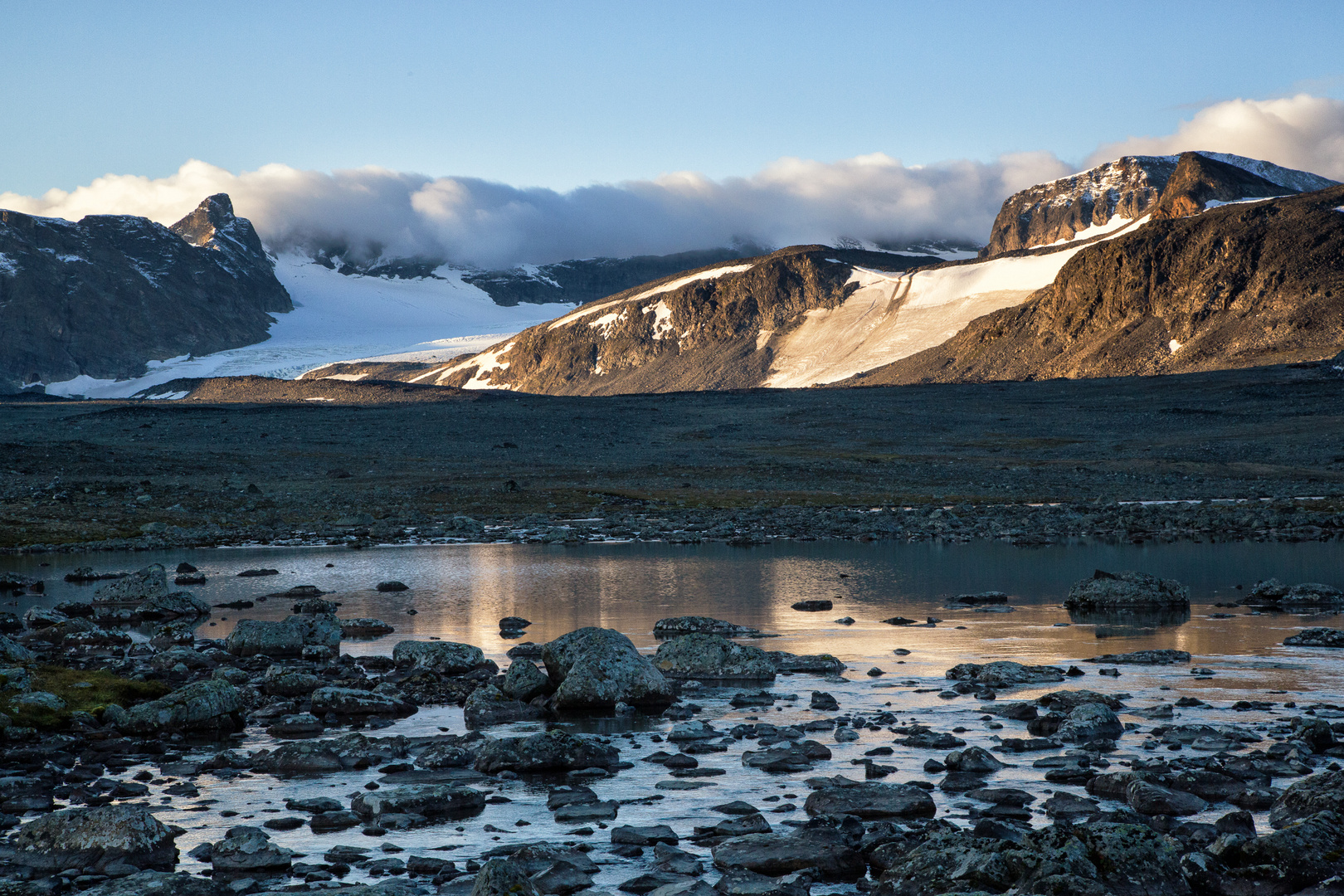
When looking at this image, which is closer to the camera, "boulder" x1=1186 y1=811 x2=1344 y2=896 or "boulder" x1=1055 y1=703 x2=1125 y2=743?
"boulder" x1=1186 y1=811 x2=1344 y2=896

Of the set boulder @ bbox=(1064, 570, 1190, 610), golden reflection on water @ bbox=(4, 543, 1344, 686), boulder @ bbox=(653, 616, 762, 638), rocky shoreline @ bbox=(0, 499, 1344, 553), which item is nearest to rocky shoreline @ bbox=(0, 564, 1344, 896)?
golden reflection on water @ bbox=(4, 543, 1344, 686)

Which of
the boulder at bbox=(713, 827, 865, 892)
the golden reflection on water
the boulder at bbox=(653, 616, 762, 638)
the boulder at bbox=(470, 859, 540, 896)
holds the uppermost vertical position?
the boulder at bbox=(470, 859, 540, 896)

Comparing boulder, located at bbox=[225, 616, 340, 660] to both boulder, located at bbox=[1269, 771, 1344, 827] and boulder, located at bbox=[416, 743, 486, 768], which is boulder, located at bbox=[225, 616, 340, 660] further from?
boulder, located at bbox=[1269, 771, 1344, 827]

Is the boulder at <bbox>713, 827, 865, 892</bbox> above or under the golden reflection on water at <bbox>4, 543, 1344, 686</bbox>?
above

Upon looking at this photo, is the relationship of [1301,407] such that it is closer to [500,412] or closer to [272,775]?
[500,412]

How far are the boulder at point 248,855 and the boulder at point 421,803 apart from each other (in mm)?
1090

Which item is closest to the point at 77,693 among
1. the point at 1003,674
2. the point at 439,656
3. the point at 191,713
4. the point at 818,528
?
the point at 191,713

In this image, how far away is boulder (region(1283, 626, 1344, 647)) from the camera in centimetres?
1828

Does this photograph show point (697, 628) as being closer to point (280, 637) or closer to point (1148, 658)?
point (280, 637)

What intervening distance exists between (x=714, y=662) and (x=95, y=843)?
31.0ft

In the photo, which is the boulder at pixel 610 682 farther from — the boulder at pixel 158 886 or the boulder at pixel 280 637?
the boulder at pixel 158 886

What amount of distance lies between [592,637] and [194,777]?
18.7 feet

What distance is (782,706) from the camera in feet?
47.8

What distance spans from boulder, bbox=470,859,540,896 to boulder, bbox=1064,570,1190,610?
17782 mm
